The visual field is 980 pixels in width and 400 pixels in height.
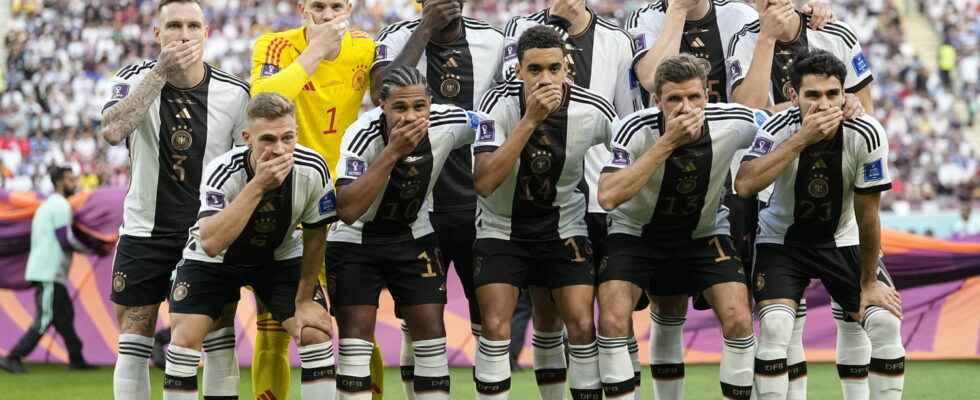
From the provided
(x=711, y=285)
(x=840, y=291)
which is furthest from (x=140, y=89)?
(x=840, y=291)

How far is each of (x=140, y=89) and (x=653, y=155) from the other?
2.61m

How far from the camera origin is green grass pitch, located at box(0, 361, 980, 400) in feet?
32.2

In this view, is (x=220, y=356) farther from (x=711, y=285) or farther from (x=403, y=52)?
(x=711, y=285)

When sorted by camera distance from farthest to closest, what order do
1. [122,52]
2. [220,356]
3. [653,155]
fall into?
1. [122,52]
2. [220,356]
3. [653,155]

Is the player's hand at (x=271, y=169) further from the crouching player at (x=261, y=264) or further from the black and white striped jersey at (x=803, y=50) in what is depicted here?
the black and white striped jersey at (x=803, y=50)

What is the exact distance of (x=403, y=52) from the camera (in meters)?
7.13

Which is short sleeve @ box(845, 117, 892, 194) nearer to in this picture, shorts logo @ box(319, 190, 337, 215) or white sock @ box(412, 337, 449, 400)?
white sock @ box(412, 337, 449, 400)

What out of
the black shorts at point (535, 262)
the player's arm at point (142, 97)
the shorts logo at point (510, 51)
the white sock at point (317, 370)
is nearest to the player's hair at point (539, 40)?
the shorts logo at point (510, 51)

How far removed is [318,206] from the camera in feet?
20.8

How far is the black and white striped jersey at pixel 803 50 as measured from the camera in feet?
24.9

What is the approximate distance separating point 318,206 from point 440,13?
1.50 m

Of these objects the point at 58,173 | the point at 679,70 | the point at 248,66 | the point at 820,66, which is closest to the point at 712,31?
the point at 820,66

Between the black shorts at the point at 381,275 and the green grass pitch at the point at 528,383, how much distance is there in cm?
319

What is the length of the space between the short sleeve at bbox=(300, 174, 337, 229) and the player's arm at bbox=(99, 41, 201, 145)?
3.18 feet
